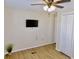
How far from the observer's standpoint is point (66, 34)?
16.6ft

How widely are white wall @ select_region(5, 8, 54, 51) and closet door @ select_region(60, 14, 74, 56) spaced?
160cm

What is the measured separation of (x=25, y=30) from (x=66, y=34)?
82.1 inches

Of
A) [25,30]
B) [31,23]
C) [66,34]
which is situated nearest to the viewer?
[66,34]

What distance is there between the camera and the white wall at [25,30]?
16.6 feet

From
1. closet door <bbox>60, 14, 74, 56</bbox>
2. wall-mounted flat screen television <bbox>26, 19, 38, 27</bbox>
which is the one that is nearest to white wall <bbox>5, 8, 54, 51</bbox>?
wall-mounted flat screen television <bbox>26, 19, 38, 27</bbox>

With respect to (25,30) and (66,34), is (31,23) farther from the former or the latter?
(66,34)

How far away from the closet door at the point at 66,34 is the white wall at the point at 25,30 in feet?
5.26

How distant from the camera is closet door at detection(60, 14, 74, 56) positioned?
184 inches

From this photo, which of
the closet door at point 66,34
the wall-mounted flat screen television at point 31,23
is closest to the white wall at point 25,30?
the wall-mounted flat screen television at point 31,23

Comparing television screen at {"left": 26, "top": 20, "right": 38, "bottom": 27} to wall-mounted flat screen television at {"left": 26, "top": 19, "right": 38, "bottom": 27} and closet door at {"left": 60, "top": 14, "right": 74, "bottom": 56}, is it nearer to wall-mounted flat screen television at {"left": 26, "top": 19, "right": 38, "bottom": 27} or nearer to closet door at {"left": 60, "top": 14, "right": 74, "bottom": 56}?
wall-mounted flat screen television at {"left": 26, "top": 19, "right": 38, "bottom": 27}

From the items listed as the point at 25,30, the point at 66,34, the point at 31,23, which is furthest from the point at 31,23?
the point at 66,34

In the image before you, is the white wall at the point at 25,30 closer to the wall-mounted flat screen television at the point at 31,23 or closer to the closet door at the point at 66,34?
the wall-mounted flat screen television at the point at 31,23

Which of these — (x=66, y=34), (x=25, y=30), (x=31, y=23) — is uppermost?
(x=31, y=23)
